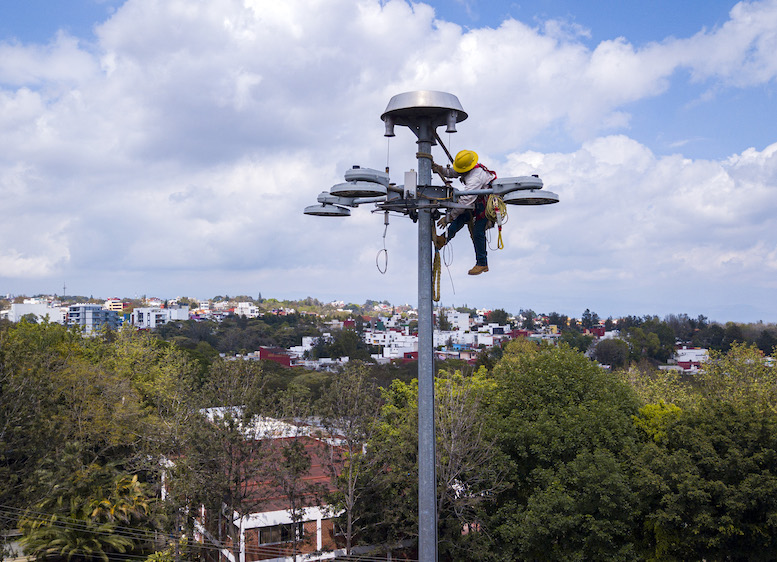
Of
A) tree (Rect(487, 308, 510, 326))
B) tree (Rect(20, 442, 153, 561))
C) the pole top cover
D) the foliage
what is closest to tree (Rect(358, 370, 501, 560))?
tree (Rect(20, 442, 153, 561))

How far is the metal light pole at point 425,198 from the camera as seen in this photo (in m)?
5.04

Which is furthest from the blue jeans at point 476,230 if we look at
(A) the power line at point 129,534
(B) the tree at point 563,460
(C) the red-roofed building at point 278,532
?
(A) the power line at point 129,534

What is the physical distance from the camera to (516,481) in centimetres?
1612

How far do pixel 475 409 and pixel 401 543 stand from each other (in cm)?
370

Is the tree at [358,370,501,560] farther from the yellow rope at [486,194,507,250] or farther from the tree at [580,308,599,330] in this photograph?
the tree at [580,308,599,330]

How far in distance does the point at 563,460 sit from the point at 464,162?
1204cm

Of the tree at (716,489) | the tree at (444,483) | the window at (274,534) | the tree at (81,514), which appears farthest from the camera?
the tree at (81,514)

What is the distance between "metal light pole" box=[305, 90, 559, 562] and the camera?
16.5 ft

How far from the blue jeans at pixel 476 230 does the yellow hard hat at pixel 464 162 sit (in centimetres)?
41

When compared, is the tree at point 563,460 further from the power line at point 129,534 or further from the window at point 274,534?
the window at point 274,534

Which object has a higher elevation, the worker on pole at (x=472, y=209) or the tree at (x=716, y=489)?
the worker on pole at (x=472, y=209)

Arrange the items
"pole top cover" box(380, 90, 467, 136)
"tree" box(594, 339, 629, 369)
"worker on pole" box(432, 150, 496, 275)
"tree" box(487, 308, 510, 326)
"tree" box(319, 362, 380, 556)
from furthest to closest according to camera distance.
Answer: "tree" box(487, 308, 510, 326) → "tree" box(594, 339, 629, 369) → "tree" box(319, 362, 380, 556) → "worker on pole" box(432, 150, 496, 275) → "pole top cover" box(380, 90, 467, 136)

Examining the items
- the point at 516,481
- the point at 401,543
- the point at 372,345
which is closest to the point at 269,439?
the point at 401,543

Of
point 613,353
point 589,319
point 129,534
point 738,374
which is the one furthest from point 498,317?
point 129,534
